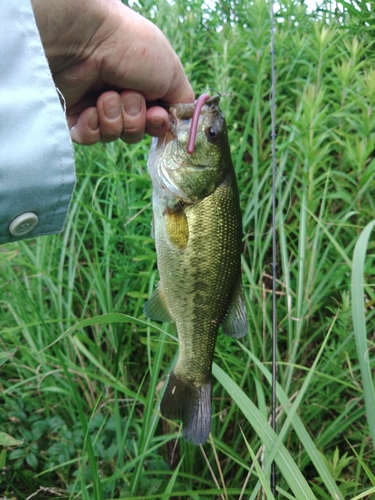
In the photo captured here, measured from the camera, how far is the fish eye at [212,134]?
1425 millimetres

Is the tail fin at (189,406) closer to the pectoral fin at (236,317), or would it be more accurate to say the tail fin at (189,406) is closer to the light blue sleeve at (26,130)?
the pectoral fin at (236,317)

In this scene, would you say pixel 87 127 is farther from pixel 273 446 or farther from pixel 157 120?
pixel 273 446

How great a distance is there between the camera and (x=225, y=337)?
1977 millimetres

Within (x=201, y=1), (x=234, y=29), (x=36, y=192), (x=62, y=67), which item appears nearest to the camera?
(x=36, y=192)

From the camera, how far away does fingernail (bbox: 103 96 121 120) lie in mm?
1584

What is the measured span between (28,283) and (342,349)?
5.54 feet

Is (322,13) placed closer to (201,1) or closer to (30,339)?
(201,1)

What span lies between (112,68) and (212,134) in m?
0.44

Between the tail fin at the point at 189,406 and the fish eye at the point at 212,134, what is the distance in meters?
0.80

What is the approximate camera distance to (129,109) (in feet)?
5.22

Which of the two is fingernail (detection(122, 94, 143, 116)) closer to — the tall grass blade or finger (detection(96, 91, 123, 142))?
finger (detection(96, 91, 123, 142))

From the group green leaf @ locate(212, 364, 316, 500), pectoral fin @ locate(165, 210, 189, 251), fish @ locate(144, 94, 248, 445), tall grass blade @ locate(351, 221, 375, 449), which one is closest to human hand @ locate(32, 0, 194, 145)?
fish @ locate(144, 94, 248, 445)

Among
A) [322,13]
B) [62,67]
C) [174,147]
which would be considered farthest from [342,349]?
[322,13]

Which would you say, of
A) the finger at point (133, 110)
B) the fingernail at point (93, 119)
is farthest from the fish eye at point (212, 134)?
the fingernail at point (93, 119)
